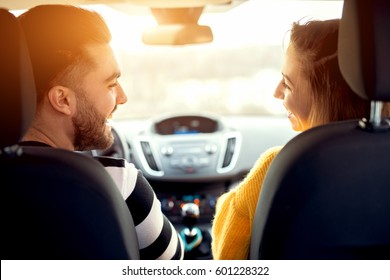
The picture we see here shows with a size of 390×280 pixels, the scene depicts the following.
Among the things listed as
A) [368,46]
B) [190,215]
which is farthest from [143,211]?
[190,215]

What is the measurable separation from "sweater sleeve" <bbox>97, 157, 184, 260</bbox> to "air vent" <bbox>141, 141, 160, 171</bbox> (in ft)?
5.04

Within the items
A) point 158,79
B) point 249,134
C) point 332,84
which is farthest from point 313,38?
point 158,79

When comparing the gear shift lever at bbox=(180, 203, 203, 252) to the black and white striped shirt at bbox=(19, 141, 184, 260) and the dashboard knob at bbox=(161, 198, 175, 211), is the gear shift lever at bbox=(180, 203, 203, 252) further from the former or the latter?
the black and white striped shirt at bbox=(19, 141, 184, 260)

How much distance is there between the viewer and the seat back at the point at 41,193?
1.18 m

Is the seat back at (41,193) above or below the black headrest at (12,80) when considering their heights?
below

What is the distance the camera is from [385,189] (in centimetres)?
130

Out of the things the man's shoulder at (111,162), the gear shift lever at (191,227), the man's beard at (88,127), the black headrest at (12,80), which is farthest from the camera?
the gear shift lever at (191,227)

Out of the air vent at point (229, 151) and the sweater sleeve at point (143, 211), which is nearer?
the sweater sleeve at point (143, 211)

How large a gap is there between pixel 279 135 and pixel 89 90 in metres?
1.86

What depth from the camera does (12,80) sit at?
3.86 feet

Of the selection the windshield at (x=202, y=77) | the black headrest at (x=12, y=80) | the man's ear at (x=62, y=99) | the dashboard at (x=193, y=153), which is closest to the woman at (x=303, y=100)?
the man's ear at (x=62, y=99)

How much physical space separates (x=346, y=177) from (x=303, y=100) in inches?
14.0

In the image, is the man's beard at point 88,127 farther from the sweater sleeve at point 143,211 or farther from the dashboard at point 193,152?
the dashboard at point 193,152

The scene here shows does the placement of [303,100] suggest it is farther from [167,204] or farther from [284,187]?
[167,204]
